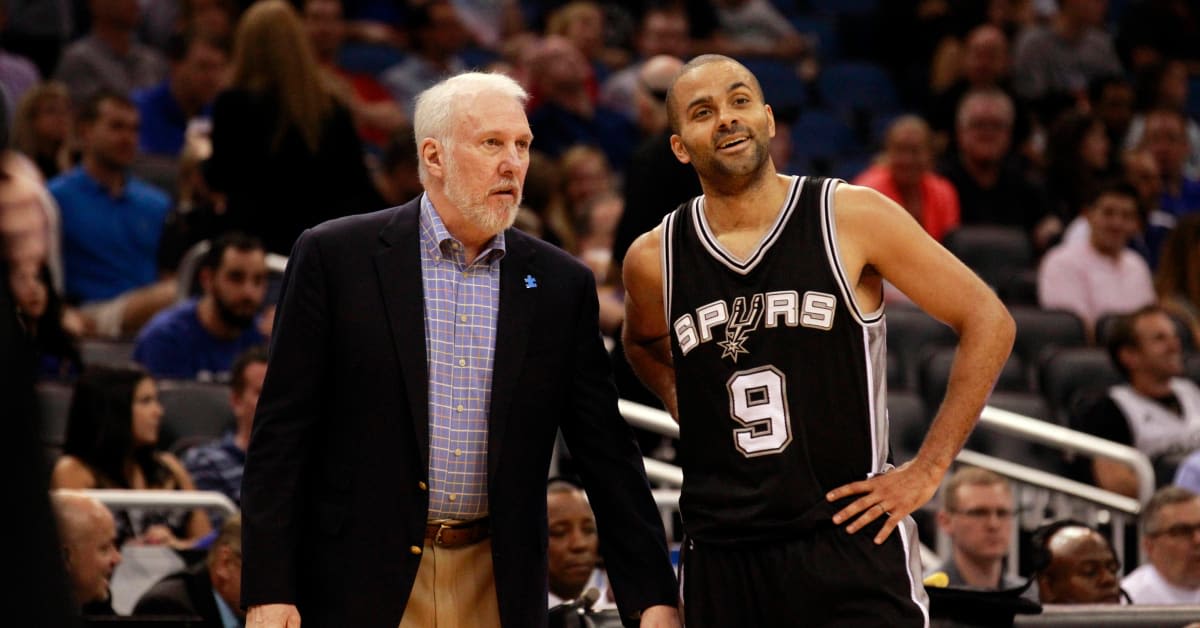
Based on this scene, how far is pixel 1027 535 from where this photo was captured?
687 centimetres

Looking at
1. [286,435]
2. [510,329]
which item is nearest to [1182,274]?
[510,329]

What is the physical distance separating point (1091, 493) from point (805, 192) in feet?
11.6

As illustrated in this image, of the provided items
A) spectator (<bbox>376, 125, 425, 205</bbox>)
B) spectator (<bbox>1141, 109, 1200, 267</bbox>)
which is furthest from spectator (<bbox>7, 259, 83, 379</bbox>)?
spectator (<bbox>1141, 109, 1200, 267</bbox>)

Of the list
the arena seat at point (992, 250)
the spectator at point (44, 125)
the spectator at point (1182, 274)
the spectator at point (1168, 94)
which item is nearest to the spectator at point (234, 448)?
the spectator at point (44, 125)

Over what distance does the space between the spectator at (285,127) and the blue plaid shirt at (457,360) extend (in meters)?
3.26

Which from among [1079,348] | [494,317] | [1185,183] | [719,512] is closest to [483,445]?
[494,317]

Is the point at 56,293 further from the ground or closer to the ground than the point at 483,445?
further from the ground

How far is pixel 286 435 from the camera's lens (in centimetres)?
344

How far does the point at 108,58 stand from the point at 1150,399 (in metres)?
5.83

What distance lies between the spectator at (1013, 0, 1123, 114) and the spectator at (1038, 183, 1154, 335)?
2.77 m

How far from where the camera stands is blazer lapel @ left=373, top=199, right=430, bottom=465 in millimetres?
3494

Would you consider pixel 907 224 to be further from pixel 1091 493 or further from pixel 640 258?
pixel 1091 493

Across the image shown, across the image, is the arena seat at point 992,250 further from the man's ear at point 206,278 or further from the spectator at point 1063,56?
the man's ear at point 206,278

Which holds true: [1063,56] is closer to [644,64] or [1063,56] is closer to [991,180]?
[991,180]
